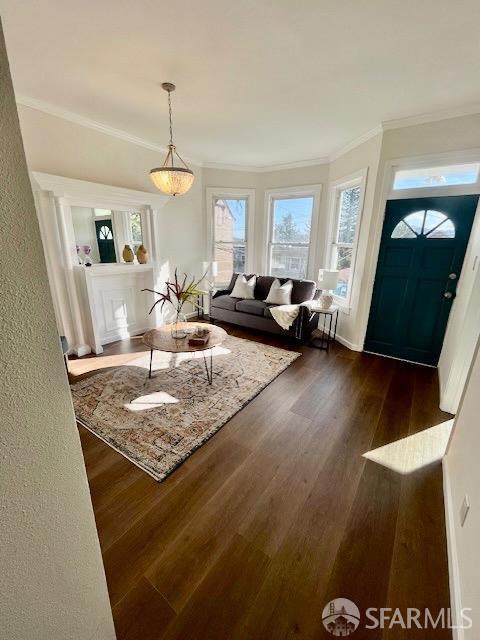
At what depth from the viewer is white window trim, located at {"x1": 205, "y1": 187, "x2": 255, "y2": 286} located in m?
4.99

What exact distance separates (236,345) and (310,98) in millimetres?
2900

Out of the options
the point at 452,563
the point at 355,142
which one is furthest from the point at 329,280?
the point at 452,563

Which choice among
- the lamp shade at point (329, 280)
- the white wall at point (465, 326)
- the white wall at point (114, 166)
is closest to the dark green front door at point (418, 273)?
the white wall at point (465, 326)

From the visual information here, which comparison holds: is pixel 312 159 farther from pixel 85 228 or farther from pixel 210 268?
pixel 85 228

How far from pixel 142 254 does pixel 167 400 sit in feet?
7.80

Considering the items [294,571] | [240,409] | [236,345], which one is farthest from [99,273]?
[294,571]

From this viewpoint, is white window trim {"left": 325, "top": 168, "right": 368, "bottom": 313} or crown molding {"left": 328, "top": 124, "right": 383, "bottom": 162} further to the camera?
white window trim {"left": 325, "top": 168, "right": 368, "bottom": 313}

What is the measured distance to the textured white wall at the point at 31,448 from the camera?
1.63 ft

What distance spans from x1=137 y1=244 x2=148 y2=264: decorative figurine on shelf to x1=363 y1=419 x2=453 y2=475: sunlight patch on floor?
3638 millimetres

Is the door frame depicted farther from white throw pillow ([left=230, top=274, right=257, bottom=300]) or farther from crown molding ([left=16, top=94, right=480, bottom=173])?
white throw pillow ([left=230, top=274, right=257, bottom=300])

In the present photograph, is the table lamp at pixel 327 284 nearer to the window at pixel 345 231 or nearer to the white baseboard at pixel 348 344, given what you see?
the window at pixel 345 231

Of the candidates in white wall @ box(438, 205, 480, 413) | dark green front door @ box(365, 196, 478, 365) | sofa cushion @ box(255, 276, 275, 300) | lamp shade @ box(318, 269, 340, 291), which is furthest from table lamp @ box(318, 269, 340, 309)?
white wall @ box(438, 205, 480, 413)

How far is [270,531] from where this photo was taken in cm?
147

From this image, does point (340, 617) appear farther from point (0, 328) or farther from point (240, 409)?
point (0, 328)
